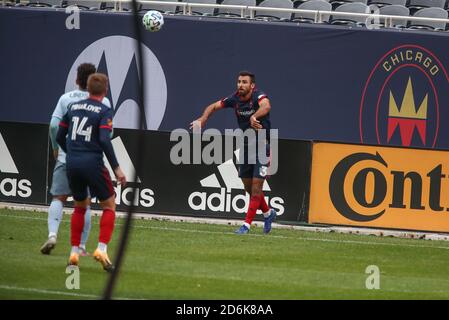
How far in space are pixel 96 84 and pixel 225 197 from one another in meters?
6.44

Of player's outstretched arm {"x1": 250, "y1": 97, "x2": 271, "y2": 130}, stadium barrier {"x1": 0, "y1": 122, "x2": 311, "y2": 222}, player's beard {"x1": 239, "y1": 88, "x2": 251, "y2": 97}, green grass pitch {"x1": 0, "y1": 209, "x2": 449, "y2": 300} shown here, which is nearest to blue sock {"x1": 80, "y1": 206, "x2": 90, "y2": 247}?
green grass pitch {"x1": 0, "y1": 209, "x2": 449, "y2": 300}

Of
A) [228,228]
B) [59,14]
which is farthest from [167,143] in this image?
[59,14]

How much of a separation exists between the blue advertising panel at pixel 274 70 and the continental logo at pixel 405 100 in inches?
0.7

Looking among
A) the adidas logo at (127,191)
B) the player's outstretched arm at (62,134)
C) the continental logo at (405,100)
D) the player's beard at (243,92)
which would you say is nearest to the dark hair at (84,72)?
the player's outstretched arm at (62,134)

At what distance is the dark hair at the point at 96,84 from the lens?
11320 millimetres

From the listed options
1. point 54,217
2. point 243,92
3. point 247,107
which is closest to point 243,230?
point 247,107

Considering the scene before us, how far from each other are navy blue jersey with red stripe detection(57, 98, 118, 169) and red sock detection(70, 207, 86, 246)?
58 centimetres

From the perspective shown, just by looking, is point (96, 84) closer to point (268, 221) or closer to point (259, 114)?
point (259, 114)

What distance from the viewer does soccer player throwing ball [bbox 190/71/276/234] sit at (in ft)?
52.1

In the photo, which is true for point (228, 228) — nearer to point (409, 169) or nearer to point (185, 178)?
point (185, 178)

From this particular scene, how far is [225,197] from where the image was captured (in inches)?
688

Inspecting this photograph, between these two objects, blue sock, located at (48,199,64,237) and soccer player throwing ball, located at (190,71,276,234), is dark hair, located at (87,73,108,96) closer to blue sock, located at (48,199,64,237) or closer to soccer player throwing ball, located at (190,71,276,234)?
blue sock, located at (48,199,64,237)

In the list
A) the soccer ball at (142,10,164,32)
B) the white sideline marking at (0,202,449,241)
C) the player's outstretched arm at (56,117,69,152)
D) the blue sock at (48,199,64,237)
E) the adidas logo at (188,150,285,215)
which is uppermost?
the soccer ball at (142,10,164,32)
